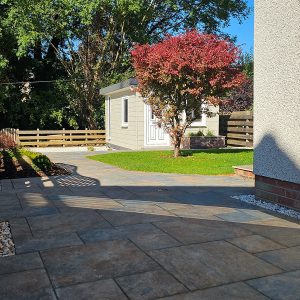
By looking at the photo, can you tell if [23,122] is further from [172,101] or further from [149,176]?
[149,176]

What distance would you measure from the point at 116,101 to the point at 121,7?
17.3 feet

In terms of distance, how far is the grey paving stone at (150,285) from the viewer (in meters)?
3.06

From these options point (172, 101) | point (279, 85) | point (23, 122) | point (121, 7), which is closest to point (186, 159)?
point (172, 101)

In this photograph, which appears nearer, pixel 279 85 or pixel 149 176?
pixel 279 85

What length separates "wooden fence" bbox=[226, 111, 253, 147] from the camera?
17.5 metres

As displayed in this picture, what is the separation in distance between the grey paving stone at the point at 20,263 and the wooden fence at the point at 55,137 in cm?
1679

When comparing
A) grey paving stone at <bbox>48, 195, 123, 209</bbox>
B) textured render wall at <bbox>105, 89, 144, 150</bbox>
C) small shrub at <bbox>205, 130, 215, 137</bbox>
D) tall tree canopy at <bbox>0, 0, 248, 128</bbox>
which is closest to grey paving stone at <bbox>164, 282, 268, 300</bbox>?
grey paving stone at <bbox>48, 195, 123, 209</bbox>

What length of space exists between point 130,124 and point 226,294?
1484 cm

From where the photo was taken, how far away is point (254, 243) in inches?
169

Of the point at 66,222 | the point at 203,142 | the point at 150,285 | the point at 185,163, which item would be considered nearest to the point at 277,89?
the point at 66,222

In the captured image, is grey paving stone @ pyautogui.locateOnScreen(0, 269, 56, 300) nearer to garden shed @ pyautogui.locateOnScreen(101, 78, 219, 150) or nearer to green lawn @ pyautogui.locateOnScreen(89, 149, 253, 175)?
green lawn @ pyautogui.locateOnScreen(89, 149, 253, 175)

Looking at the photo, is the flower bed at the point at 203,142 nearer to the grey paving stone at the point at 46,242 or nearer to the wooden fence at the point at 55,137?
the wooden fence at the point at 55,137

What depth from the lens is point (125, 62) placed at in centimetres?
2414

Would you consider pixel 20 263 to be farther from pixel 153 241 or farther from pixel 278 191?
pixel 278 191
